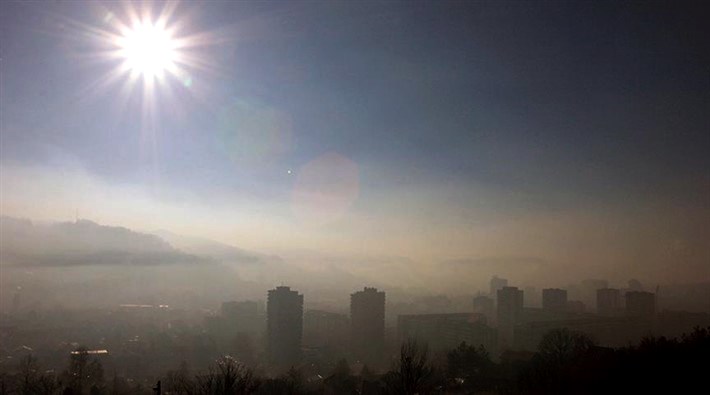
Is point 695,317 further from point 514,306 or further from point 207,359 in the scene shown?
point 207,359

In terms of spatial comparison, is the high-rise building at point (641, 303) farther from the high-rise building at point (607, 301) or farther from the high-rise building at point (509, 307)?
the high-rise building at point (607, 301)

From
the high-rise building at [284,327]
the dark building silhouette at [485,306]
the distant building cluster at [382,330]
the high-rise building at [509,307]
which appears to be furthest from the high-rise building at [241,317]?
the dark building silhouette at [485,306]

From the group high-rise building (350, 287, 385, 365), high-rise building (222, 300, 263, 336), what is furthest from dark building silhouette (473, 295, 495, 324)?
high-rise building (222, 300, 263, 336)

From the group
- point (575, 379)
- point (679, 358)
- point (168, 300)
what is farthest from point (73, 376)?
point (168, 300)

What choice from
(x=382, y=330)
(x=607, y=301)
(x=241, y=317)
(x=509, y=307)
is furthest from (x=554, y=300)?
(x=241, y=317)

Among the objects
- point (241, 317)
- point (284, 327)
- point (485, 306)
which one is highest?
point (284, 327)

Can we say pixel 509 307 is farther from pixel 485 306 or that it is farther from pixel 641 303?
pixel 485 306
